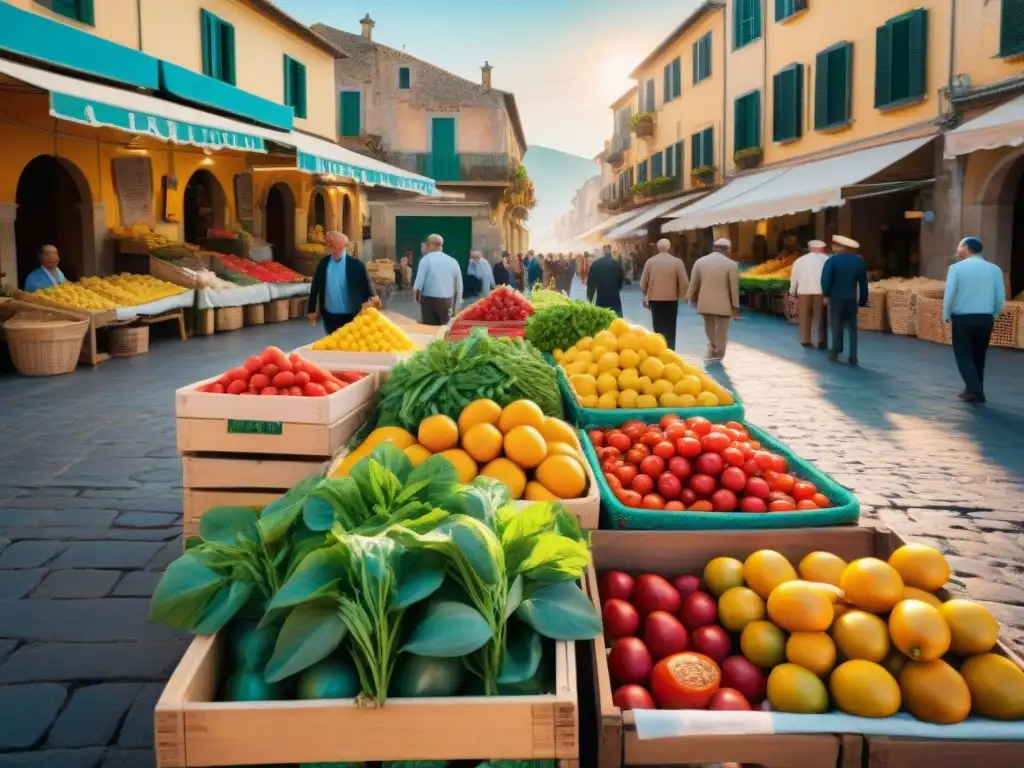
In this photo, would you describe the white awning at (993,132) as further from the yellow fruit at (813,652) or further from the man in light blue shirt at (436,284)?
the yellow fruit at (813,652)

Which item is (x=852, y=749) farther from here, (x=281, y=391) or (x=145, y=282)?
(x=145, y=282)

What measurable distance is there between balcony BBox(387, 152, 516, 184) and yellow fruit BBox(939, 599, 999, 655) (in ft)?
118

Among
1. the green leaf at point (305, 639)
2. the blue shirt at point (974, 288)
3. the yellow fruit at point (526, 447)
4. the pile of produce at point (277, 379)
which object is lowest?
the green leaf at point (305, 639)

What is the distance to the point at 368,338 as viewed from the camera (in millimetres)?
5867

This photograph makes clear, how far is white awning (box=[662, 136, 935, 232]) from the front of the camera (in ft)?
50.1

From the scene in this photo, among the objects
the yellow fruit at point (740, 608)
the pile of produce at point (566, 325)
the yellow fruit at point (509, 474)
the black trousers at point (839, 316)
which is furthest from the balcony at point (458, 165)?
the yellow fruit at point (740, 608)

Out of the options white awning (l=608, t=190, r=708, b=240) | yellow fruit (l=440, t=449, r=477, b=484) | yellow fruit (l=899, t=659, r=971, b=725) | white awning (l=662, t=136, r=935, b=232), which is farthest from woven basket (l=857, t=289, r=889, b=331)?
yellow fruit (l=899, t=659, r=971, b=725)

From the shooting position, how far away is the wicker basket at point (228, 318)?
15.9m

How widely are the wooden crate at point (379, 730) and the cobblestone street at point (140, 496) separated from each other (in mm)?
930

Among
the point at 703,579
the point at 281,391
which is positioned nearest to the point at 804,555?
the point at 703,579

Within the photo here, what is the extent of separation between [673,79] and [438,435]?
31.7m

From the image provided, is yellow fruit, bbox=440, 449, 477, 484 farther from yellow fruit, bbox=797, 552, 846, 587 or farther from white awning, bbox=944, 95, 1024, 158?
white awning, bbox=944, 95, 1024, 158

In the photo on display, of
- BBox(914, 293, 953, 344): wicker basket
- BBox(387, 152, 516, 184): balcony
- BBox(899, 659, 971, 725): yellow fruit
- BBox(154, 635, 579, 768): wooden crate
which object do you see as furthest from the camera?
BBox(387, 152, 516, 184): balcony

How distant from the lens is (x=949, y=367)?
1127cm
